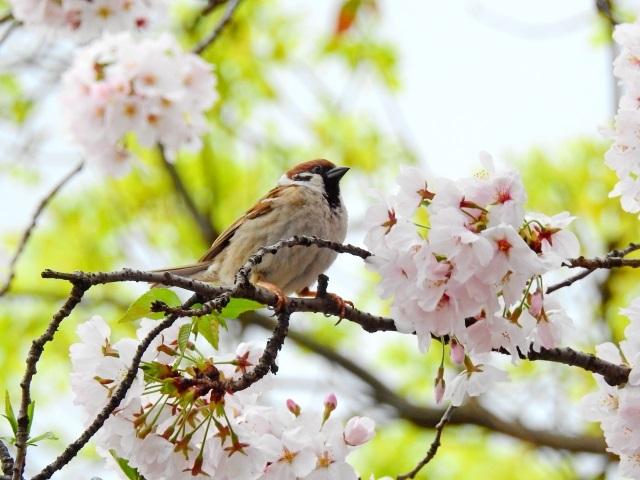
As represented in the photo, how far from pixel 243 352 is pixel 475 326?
54 cm

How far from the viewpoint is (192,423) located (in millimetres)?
2088

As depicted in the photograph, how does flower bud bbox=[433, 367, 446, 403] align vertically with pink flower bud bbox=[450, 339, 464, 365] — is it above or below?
below

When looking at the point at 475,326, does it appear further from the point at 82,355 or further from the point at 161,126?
the point at 161,126

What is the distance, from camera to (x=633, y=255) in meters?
7.07

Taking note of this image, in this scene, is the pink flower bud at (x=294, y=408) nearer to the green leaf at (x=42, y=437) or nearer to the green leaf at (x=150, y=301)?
the green leaf at (x=150, y=301)

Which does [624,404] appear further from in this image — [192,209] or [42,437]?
[192,209]

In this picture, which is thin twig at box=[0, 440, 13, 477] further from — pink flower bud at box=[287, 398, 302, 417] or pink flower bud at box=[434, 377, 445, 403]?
pink flower bud at box=[434, 377, 445, 403]

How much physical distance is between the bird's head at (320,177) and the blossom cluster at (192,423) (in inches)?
87.3

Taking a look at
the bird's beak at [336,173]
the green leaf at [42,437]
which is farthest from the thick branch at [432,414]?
the green leaf at [42,437]

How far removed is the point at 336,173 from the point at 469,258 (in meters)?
2.74

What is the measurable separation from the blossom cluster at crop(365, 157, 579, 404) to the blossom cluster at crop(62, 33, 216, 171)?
2.11 m

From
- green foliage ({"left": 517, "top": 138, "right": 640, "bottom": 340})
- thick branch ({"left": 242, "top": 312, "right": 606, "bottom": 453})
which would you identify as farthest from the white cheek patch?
green foliage ({"left": 517, "top": 138, "right": 640, "bottom": 340})

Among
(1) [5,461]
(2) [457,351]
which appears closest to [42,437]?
(1) [5,461]

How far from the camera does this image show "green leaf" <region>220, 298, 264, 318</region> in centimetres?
209
